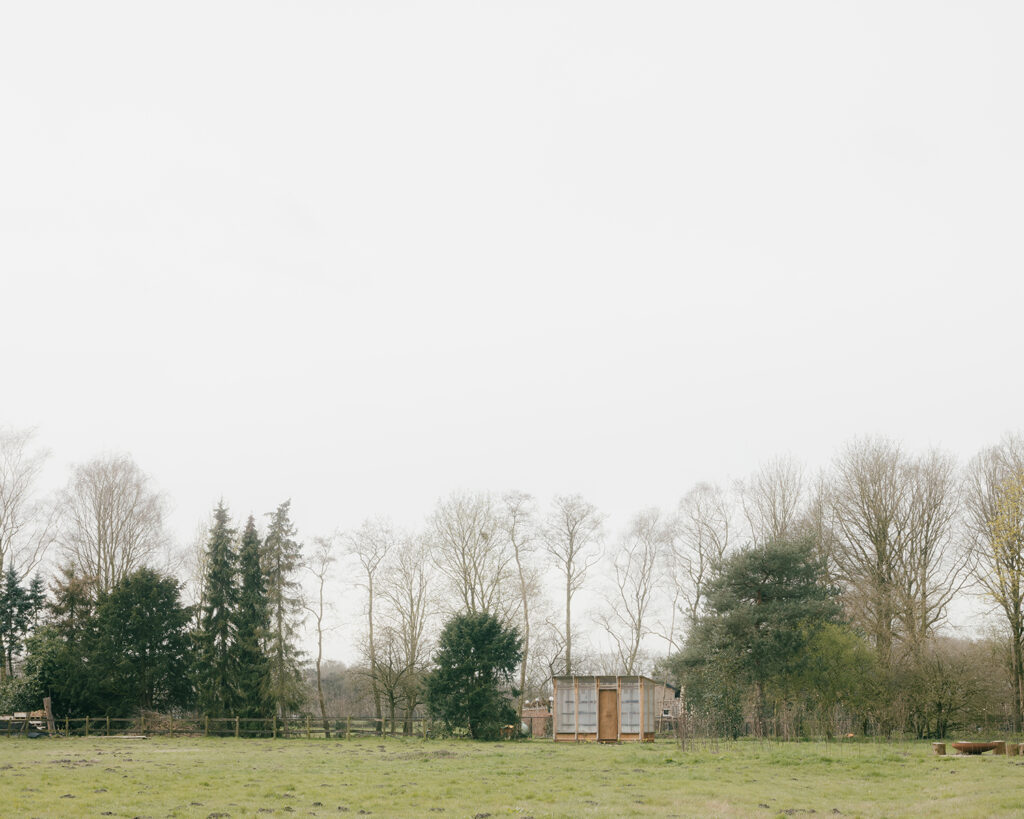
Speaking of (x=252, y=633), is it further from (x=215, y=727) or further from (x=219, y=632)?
(x=215, y=727)

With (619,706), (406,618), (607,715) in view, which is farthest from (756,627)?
(406,618)

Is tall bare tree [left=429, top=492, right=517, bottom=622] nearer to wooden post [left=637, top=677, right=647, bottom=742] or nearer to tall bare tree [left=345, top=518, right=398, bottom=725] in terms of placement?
tall bare tree [left=345, top=518, right=398, bottom=725]

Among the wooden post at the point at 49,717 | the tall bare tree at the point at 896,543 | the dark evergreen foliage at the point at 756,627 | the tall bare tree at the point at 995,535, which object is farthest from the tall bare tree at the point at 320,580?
the tall bare tree at the point at 995,535

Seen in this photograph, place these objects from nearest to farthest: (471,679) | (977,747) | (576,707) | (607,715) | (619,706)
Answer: (977,747), (619,706), (607,715), (471,679), (576,707)

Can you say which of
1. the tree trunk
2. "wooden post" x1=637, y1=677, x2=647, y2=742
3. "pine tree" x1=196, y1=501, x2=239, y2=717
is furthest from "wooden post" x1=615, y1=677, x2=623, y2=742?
"pine tree" x1=196, y1=501, x2=239, y2=717

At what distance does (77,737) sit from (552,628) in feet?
79.0

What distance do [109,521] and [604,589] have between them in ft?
88.6

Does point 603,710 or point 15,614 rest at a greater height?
point 15,614

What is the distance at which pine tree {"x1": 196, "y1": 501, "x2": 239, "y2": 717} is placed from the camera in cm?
4275

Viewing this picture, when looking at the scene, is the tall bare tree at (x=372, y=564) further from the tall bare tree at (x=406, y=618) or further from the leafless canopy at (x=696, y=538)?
the leafless canopy at (x=696, y=538)

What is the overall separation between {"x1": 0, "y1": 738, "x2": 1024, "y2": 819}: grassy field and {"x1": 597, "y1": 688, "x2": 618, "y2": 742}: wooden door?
1134 cm

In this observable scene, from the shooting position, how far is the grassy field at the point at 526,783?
13.8 metres

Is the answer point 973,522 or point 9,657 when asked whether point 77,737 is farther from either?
point 973,522

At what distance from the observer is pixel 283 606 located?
4328 cm
